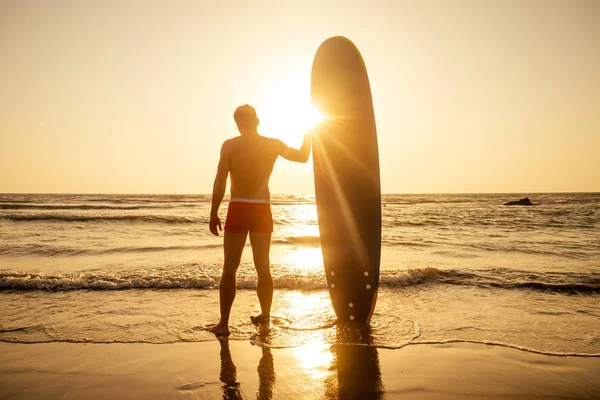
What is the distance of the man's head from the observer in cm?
351

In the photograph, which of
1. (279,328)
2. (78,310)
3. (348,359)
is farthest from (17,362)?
(348,359)

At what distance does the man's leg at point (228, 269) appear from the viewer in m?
3.46

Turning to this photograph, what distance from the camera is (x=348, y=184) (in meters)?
4.04

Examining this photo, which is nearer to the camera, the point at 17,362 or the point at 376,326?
the point at 17,362

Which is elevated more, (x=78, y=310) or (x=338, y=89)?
(x=338, y=89)

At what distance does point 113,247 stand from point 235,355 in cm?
743

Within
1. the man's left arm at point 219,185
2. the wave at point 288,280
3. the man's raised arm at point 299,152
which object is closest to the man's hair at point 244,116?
the man's left arm at point 219,185

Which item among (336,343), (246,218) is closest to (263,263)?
(246,218)

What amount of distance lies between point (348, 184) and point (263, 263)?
1218mm

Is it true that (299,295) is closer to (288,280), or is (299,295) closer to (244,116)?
(288,280)

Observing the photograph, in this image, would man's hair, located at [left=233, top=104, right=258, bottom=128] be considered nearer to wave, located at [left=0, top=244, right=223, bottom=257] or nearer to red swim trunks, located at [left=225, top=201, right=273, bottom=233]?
red swim trunks, located at [left=225, top=201, right=273, bottom=233]

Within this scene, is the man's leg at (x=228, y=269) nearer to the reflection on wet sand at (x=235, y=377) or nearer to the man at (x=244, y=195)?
the man at (x=244, y=195)

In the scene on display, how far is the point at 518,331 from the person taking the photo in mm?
3619

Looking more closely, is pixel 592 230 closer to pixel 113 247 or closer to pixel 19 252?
pixel 113 247
